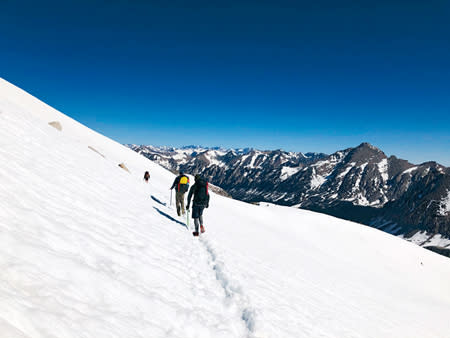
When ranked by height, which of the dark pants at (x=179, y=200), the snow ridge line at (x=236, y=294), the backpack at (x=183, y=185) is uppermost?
the backpack at (x=183, y=185)

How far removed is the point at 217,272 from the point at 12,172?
7304 mm

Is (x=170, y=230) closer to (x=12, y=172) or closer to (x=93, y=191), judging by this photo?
(x=93, y=191)

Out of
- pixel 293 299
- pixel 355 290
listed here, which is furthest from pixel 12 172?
pixel 355 290

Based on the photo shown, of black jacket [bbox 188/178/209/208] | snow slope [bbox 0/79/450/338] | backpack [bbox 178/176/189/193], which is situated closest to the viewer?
snow slope [bbox 0/79/450/338]

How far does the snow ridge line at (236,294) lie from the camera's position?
18.7 feet

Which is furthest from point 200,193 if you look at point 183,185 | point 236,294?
point 236,294

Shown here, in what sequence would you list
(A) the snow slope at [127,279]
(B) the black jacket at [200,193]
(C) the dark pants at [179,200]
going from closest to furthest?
(A) the snow slope at [127,279], (B) the black jacket at [200,193], (C) the dark pants at [179,200]

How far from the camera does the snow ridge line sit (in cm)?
570

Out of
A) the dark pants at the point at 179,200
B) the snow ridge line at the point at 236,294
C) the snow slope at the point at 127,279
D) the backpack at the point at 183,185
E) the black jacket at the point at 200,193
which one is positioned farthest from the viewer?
the dark pants at the point at 179,200

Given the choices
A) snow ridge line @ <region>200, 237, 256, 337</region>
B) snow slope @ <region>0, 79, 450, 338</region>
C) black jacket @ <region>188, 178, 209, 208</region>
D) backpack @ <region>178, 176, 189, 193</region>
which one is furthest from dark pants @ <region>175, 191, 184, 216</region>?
snow ridge line @ <region>200, 237, 256, 337</region>

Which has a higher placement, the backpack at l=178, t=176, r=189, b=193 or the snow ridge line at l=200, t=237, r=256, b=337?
the backpack at l=178, t=176, r=189, b=193

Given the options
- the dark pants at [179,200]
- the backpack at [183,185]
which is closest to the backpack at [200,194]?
the backpack at [183,185]

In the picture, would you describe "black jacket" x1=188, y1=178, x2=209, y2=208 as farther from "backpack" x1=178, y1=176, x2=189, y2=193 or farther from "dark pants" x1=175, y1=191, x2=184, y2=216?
"dark pants" x1=175, y1=191, x2=184, y2=216

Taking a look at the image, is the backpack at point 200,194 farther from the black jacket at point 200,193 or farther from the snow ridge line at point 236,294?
the snow ridge line at point 236,294
